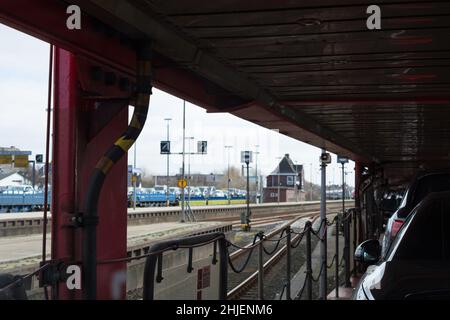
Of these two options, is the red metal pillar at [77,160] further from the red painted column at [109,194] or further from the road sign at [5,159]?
the road sign at [5,159]

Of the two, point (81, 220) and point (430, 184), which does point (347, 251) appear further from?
point (81, 220)

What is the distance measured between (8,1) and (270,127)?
783cm

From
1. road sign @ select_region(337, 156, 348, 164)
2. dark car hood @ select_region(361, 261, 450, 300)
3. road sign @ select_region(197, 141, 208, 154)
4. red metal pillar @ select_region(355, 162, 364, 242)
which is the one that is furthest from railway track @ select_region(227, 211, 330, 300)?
road sign @ select_region(197, 141, 208, 154)

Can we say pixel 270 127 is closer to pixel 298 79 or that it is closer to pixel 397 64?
pixel 298 79

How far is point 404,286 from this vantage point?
3691mm

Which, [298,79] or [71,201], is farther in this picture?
[298,79]

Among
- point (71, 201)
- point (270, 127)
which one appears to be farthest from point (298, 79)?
point (71, 201)

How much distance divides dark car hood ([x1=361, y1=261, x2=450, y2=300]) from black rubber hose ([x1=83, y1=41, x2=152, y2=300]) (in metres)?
2.00

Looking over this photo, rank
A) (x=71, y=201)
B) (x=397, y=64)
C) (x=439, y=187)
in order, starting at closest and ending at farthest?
(x=71, y=201)
(x=397, y=64)
(x=439, y=187)

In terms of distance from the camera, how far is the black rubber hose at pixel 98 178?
14.1ft

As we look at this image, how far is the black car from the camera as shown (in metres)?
3.63
